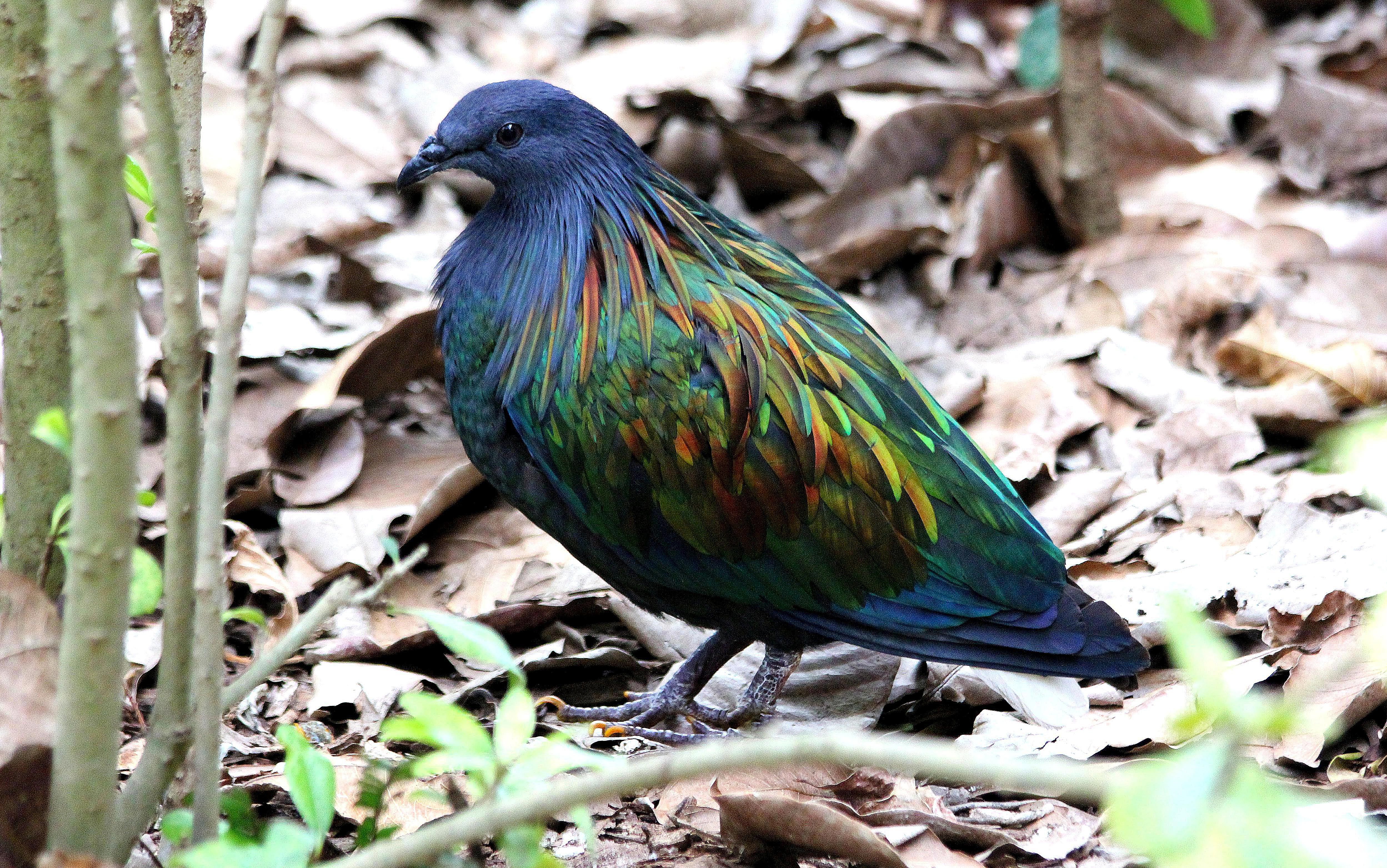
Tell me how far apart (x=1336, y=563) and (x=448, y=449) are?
2.66 m

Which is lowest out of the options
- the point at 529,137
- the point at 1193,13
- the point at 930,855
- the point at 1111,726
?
the point at 1111,726

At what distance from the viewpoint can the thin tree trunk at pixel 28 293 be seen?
254 cm

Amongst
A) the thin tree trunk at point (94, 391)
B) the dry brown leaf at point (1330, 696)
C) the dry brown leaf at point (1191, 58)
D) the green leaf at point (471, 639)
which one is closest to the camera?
the thin tree trunk at point (94, 391)

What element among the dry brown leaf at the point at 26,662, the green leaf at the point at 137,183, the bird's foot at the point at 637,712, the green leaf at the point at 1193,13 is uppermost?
the green leaf at the point at 1193,13

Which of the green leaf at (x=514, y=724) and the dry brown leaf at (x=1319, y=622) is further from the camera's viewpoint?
the dry brown leaf at (x=1319, y=622)

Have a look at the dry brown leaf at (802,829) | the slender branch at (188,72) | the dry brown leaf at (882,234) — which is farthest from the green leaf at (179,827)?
the dry brown leaf at (882,234)

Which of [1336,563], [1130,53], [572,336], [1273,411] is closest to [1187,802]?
[572,336]

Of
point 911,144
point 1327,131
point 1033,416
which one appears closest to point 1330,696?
point 1033,416

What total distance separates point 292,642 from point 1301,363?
366 cm

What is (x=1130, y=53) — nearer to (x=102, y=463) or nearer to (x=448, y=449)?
(x=448, y=449)

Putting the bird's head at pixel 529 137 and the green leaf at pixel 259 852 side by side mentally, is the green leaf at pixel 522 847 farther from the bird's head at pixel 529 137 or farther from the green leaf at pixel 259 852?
the bird's head at pixel 529 137

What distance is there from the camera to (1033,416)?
456cm

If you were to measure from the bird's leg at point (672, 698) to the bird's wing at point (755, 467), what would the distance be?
0.35 meters

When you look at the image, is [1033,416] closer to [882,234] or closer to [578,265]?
[882,234]
